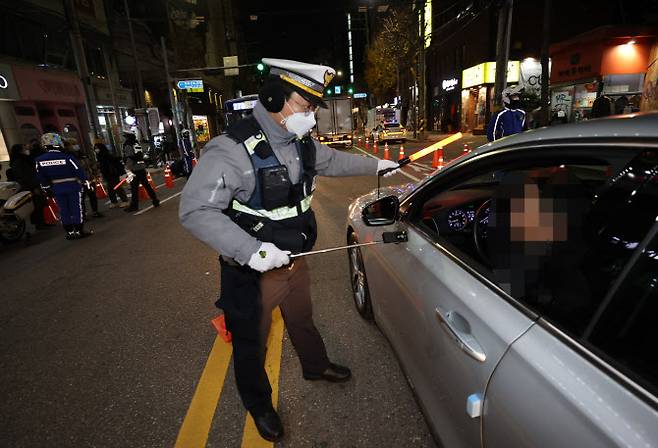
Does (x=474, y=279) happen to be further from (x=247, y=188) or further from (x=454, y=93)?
(x=454, y=93)

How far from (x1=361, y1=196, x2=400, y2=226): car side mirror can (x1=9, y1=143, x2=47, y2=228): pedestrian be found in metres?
8.36

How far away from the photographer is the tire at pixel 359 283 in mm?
3115

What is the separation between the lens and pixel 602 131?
1.19m

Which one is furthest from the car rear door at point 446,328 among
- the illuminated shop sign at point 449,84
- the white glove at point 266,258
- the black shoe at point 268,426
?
the illuminated shop sign at point 449,84

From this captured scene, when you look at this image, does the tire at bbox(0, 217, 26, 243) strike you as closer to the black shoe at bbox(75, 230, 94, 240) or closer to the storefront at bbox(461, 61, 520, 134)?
the black shoe at bbox(75, 230, 94, 240)

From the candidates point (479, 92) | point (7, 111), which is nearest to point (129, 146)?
point (7, 111)

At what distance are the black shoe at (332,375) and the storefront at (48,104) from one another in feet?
52.0

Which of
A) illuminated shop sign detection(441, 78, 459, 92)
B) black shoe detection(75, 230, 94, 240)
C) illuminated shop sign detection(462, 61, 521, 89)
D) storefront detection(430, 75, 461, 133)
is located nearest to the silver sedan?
black shoe detection(75, 230, 94, 240)

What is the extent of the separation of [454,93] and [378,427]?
3394cm

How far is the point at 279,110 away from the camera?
6.25 feet

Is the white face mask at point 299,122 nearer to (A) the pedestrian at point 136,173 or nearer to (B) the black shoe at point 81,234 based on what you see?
(B) the black shoe at point 81,234

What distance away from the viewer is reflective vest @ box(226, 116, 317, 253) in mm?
1819

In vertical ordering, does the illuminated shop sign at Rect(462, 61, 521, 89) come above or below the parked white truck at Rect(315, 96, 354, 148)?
above

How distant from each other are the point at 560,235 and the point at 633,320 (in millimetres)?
474
